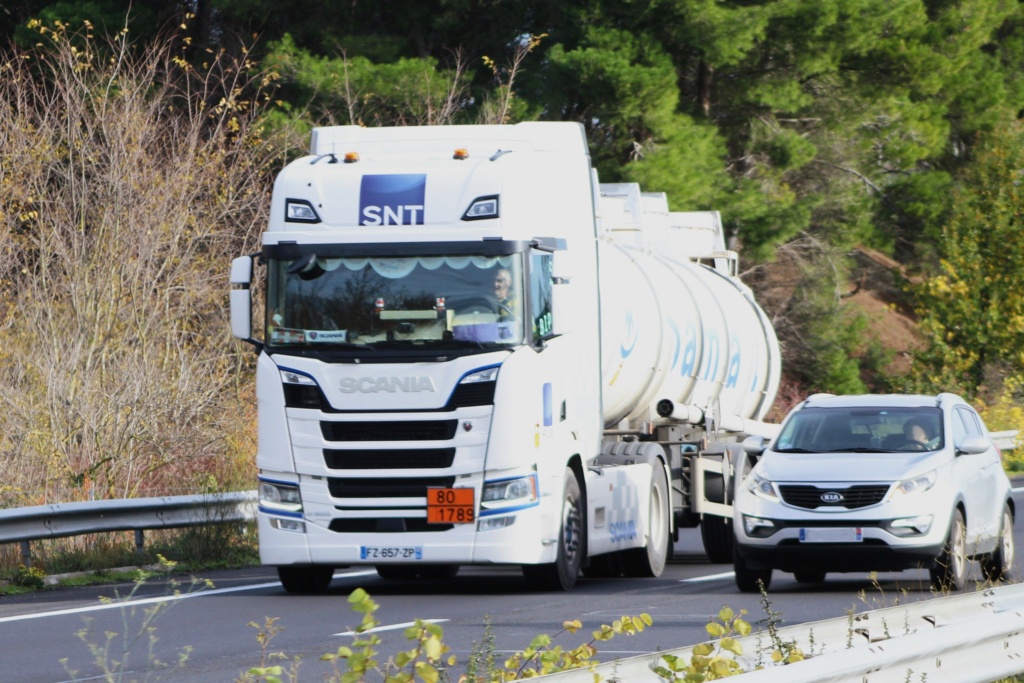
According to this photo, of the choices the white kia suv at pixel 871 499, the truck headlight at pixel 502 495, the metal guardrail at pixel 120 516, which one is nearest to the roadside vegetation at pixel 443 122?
the metal guardrail at pixel 120 516

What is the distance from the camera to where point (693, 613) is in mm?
12812

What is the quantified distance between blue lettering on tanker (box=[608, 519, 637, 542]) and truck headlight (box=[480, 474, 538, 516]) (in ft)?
5.85

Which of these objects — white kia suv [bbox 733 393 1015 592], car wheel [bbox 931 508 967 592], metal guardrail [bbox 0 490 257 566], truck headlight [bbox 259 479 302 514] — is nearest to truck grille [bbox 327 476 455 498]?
truck headlight [bbox 259 479 302 514]

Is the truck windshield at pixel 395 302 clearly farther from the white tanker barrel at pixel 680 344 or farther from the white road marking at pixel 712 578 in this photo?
the white road marking at pixel 712 578

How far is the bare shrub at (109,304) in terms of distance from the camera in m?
19.0

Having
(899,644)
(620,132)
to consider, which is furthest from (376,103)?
(899,644)

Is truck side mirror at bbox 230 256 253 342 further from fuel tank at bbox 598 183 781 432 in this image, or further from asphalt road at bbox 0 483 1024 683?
fuel tank at bbox 598 183 781 432

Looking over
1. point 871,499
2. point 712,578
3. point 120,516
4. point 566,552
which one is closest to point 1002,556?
point 871,499

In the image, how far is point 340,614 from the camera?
43.0 feet

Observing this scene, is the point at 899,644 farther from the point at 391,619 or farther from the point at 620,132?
the point at 620,132

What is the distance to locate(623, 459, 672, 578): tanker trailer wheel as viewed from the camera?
16.5 meters

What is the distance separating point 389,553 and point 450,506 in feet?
1.98

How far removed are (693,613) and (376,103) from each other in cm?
1945

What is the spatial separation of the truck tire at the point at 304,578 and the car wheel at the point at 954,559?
492cm
